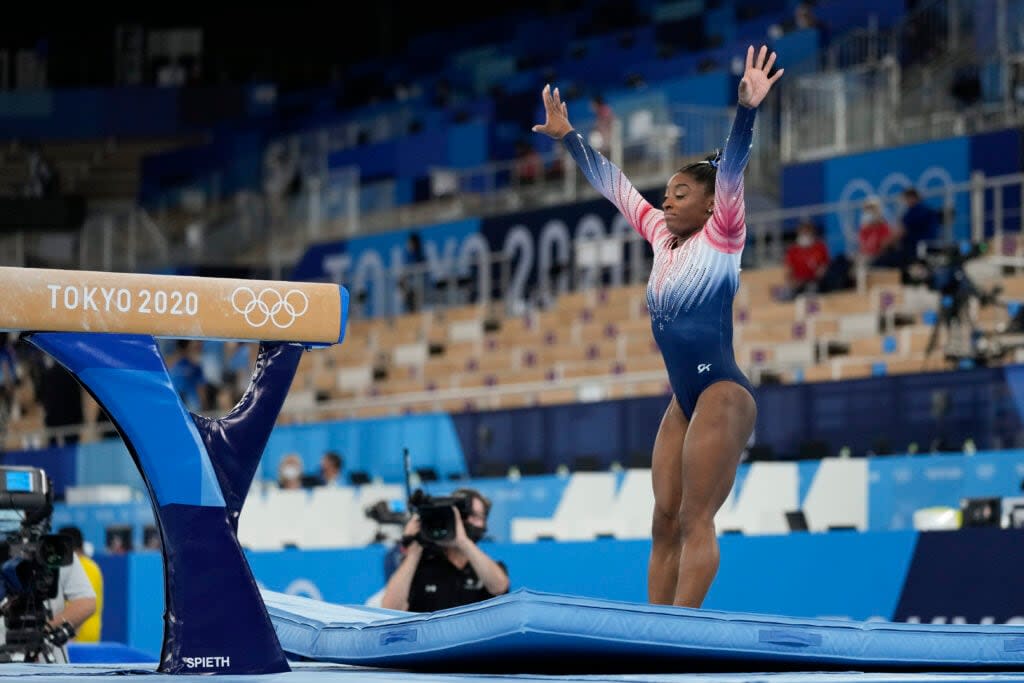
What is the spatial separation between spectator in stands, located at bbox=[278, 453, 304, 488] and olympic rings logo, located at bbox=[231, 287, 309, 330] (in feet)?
29.6

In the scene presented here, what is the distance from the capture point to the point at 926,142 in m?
14.9

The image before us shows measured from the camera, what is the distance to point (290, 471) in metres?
13.6

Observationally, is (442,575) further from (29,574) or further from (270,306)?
(270,306)

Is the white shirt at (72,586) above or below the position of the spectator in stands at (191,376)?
below

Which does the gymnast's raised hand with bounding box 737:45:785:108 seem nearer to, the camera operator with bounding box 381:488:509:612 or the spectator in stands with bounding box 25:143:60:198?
the camera operator with bounding box 381:488:509:612

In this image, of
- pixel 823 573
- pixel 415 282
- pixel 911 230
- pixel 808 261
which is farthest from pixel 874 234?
pixel 823 573

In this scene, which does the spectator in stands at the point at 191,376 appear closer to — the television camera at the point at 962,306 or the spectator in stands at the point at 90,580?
the television camera at the point at 962,306

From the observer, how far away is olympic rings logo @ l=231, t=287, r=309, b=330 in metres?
3.98

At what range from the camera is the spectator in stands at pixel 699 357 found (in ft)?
14.6

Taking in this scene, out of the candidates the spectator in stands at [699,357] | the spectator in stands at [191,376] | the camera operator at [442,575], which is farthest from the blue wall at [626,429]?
the spectator in stands at [699,357]

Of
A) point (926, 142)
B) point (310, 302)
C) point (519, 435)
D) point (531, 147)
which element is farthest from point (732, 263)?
point (531, 147)

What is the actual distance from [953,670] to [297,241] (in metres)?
18.9

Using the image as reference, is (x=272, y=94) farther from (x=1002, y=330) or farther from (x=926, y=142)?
(x=1002, y=330)

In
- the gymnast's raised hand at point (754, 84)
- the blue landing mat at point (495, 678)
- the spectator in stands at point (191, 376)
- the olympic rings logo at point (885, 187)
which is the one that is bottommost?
the blue landing mat at point (495, 678)
